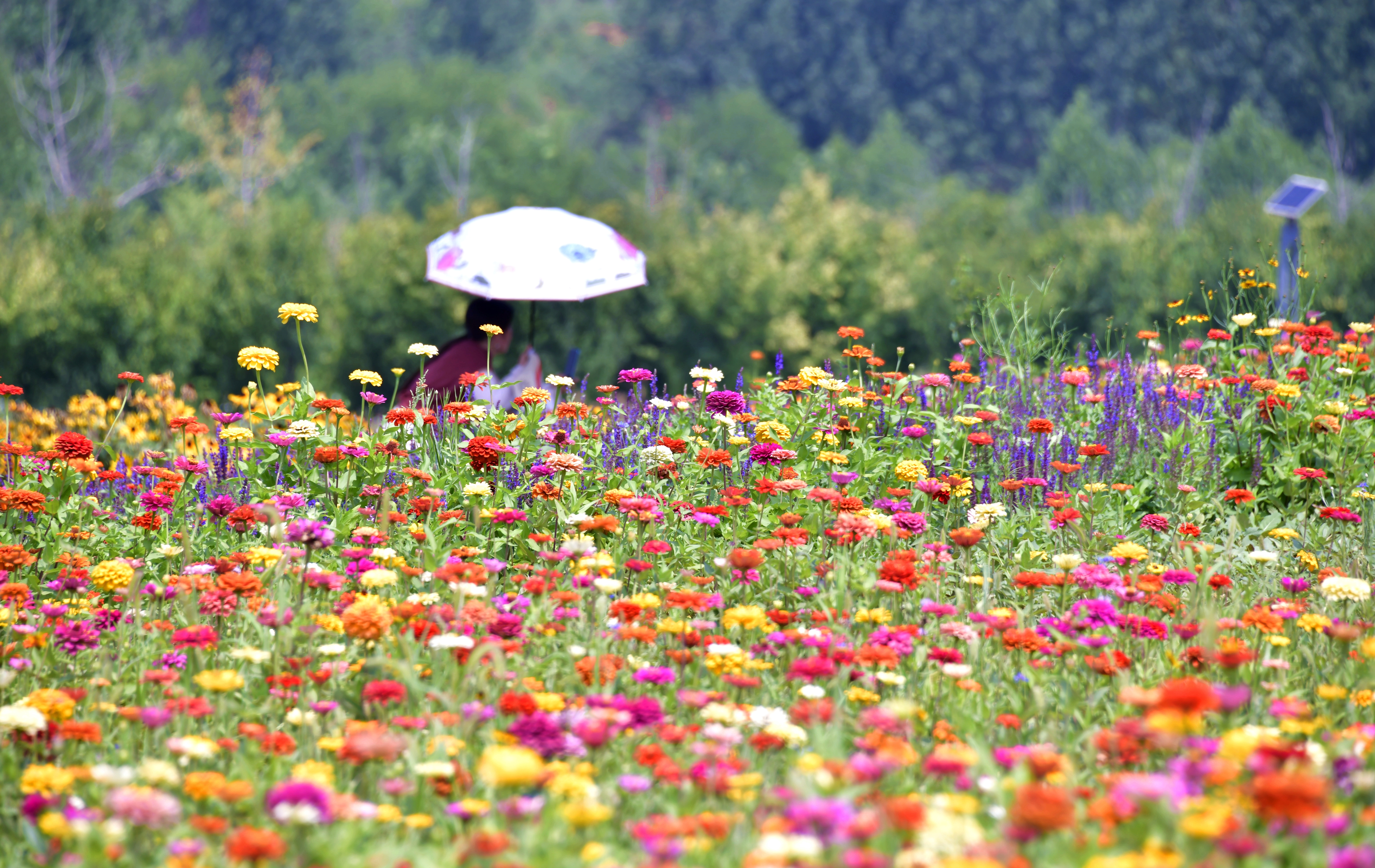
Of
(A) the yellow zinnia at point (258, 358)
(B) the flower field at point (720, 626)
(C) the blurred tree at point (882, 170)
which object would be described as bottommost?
(C) the blurred tree at point (882, 170)

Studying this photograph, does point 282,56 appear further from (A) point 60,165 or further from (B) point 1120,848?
(B) point 1120,848

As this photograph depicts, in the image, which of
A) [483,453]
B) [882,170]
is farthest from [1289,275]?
[882,170]

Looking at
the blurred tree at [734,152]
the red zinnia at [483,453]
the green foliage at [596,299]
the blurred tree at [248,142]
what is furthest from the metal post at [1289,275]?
the blurred tree at [734,152]

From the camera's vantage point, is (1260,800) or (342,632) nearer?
(1260,800)

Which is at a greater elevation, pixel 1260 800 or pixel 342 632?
pixel 1260 800

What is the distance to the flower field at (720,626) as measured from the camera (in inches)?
70.3

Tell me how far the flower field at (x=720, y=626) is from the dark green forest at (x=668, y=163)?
1.20 metres

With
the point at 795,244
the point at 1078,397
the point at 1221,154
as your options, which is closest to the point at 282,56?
the point at 1221,154

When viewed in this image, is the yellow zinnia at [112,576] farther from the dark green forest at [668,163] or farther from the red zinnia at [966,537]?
the dark green forest at [668,163]

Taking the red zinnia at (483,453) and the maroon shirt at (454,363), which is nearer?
the red zinnia at (483,453)

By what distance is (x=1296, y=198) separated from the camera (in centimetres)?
822

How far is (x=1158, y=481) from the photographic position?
4391 mm

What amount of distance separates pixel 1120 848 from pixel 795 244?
15.7m

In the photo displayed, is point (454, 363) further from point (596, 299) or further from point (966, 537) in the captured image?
point (596, 299)
